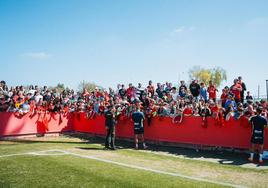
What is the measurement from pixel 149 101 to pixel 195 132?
403 cm

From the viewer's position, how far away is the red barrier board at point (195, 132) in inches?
561

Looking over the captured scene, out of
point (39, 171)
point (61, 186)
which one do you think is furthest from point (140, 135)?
point (61, 186)

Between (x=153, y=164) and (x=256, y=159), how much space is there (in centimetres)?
451

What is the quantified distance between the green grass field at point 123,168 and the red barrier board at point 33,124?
4663 mm

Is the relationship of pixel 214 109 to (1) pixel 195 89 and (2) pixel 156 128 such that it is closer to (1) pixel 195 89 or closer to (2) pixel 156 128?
(2) pixel 156 128

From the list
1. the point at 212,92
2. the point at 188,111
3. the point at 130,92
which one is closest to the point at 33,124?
the point at 130,92

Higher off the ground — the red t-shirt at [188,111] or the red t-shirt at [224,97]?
the red t-shirt at [224,97]

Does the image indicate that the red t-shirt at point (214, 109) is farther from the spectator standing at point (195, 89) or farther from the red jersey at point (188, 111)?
the spectator standing at point (195, 89)

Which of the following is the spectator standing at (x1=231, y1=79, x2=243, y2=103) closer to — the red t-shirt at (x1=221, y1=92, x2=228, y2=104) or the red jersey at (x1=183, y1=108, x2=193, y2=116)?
the red t-shirt at (x1=221, y1=92, x2=228, y2=104)

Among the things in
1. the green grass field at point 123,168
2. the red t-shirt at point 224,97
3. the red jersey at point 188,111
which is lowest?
the green grass field at point 123,168

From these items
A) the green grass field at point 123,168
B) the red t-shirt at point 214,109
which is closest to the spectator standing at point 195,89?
the red t-shirt at point 214,109

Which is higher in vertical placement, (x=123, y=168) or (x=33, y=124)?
(x=33, y=124)

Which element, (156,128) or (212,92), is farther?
(212,92)

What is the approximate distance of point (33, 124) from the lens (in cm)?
2075
